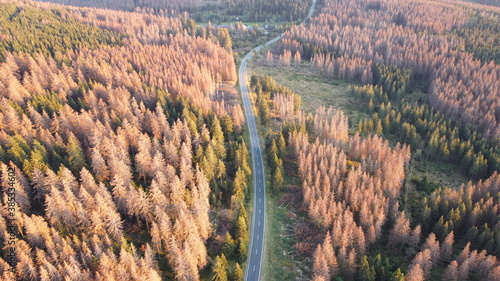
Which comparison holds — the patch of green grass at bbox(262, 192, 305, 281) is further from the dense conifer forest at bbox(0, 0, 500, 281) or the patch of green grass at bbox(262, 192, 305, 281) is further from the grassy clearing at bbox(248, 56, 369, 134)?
the grassy clearing at bbox(248, 56, 369, 134)

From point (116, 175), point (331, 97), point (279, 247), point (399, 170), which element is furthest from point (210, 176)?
point (331, 97)

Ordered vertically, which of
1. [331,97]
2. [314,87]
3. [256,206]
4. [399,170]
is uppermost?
[314,87]

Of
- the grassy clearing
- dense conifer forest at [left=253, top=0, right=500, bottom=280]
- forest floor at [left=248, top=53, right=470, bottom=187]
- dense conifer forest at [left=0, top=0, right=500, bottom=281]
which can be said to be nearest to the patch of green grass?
dense conifer forest at [left=0, top=0, right=500, bottom=281]

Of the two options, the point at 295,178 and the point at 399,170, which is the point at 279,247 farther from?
the point at 399,170

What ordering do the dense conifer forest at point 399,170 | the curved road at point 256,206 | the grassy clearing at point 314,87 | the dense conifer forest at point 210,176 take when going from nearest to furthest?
the dense conifer forest at point 210,176 → the curved road at point 256,206 → the dense conifer forest at point 399,170 → the grassy clearing at point 314,87

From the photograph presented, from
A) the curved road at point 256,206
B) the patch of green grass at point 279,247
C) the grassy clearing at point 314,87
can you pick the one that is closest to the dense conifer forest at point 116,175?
the curved road at point 256,206

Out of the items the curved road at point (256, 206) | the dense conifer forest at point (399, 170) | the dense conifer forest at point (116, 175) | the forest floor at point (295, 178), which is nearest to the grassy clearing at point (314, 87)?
the forest floor at point (295, 178)

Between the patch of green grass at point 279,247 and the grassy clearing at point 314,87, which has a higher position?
the grassy clearing at point 314,87

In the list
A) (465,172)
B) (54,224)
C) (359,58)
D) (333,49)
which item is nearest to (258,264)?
(54,224)

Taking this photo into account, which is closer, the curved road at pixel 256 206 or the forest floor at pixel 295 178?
the curved road at pixel 256 206

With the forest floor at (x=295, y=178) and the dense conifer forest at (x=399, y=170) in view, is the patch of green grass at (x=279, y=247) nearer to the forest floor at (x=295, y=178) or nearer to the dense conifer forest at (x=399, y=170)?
the forest floor at (x=295, y=178)

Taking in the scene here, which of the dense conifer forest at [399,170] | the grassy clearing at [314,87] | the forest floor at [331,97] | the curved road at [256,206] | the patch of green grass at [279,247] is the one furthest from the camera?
the grassy clearing at [314,87]

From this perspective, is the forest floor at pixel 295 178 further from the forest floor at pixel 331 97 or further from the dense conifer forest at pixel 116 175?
the dense conifer forest at pixel 116 175
